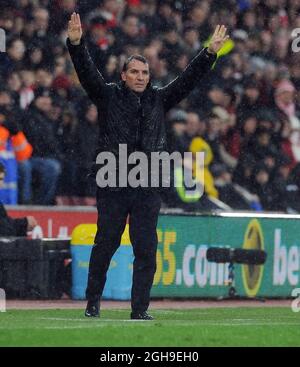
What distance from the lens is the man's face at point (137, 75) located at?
11.7 meters

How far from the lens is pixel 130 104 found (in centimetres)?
1177

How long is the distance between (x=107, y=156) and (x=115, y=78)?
7.08 m

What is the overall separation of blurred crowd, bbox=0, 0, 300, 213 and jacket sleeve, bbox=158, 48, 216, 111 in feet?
11.8

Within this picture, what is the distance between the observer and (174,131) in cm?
1903

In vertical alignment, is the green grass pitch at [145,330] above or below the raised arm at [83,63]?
below

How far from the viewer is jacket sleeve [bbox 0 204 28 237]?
16.2m

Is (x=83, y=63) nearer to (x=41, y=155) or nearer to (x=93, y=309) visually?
(x=93, y=309)

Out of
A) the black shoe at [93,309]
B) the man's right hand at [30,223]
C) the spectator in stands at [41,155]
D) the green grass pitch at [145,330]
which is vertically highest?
the spectator in stands at [41,155]

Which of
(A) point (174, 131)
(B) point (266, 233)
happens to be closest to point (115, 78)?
(A) point (174, 131)

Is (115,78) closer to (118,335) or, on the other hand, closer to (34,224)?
(34,224)

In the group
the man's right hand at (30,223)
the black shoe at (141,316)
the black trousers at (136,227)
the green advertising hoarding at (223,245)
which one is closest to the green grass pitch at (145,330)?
the black shoe at (141,316)

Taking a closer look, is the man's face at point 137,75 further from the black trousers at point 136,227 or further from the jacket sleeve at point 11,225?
the jacket sleeve at point 11,225

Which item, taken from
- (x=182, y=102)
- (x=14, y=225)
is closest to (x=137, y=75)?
(x=14, y=225)

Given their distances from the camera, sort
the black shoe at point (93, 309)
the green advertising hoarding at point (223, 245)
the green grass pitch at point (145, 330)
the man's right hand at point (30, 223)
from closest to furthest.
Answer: the green grass pitch at point (145, 330)
the black shoe at point (93, 309)
the man's right hand at point (30, 223)
the green advertising hoarding at point (223, 245)
